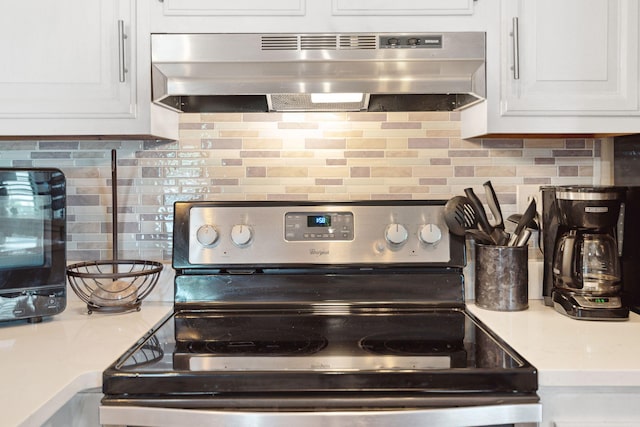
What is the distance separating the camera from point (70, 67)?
55.5 inches

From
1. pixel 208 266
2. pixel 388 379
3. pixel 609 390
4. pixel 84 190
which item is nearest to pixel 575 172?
pixel 609 390

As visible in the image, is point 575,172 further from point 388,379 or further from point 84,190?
point 84,190

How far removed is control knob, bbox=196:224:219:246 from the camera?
160cm

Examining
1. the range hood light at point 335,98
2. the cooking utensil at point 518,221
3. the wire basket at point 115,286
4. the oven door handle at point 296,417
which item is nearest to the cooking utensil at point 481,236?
the cooking utensil at point 518,221

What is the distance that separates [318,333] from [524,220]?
679mm

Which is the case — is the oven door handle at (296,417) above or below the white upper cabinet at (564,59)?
below

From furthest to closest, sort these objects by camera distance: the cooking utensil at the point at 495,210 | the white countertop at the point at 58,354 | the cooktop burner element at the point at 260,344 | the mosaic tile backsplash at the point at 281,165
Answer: the mosaic tile backsplash at the point at 281,165
the cooking utensil at the point at 495,210
the cooktop burner element at the point at 260,344
the white countertop at the point at 58,354

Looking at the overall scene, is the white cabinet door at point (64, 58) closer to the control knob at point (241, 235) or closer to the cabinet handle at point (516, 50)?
the control knob at point (241, 235)

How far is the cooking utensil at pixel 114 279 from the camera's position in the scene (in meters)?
1.52

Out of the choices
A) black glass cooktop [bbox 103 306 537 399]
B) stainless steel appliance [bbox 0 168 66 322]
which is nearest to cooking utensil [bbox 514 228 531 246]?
black glass cooktop [bbox 103 306 537 399]

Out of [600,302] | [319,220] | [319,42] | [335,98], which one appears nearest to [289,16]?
[319,42]

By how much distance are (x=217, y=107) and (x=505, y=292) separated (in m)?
1.01

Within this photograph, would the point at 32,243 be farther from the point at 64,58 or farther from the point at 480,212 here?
the point at 480,212

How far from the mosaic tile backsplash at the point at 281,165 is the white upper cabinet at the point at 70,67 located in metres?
0.32
